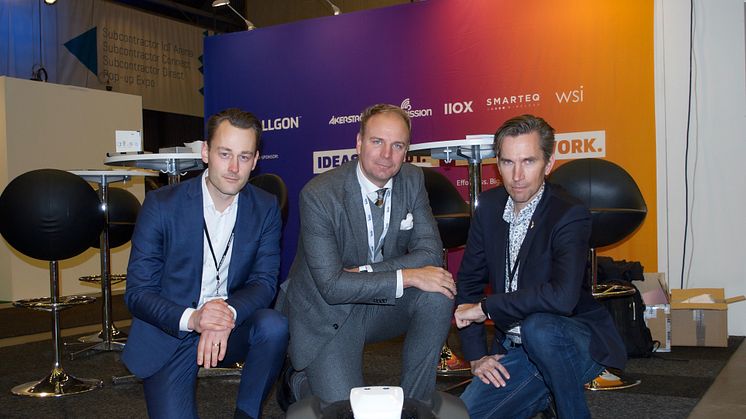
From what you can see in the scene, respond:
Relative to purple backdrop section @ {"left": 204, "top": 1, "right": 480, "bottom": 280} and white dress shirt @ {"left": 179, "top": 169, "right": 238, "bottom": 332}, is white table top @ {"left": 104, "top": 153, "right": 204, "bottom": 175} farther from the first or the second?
purple backdrop section @ {"left": 204, "top": 1, "right": 480, "bottom": 280}

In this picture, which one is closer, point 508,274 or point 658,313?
point 508,274

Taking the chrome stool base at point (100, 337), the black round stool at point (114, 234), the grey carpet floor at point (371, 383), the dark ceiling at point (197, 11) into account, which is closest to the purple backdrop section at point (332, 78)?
the black round stool at point (114, 234)

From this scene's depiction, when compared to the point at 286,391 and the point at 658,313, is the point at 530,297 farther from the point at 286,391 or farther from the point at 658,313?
the point at 658,313

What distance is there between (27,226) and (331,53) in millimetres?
3522

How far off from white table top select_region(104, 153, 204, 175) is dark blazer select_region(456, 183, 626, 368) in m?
2.04

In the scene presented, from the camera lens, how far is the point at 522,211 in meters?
2.14

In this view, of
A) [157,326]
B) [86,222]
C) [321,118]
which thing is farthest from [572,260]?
[321,118]

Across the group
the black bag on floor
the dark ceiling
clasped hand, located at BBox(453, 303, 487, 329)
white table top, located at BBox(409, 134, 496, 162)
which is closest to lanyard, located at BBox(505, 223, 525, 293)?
clasped hand, located at BBox(453, 303, 487, 329)

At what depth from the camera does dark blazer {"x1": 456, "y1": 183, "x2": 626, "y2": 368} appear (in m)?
1.97

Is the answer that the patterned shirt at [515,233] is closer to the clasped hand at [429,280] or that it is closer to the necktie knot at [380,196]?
the clasped hand at [429,280]

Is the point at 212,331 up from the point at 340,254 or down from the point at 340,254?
down

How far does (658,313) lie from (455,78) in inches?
96.3

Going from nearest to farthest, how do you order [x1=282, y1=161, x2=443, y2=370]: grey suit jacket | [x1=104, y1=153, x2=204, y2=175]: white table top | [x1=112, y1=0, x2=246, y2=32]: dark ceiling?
[x1=282, y1=161, x2=443, y2=370]: grey suit jacket, [x1=104, y1=153, x2=204, y2=175]: white table top, [x1=112, y1=0, x2=246, y2=32]: dark ceiling

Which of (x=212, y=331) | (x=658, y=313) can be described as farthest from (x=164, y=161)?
(x=658, y=313)
